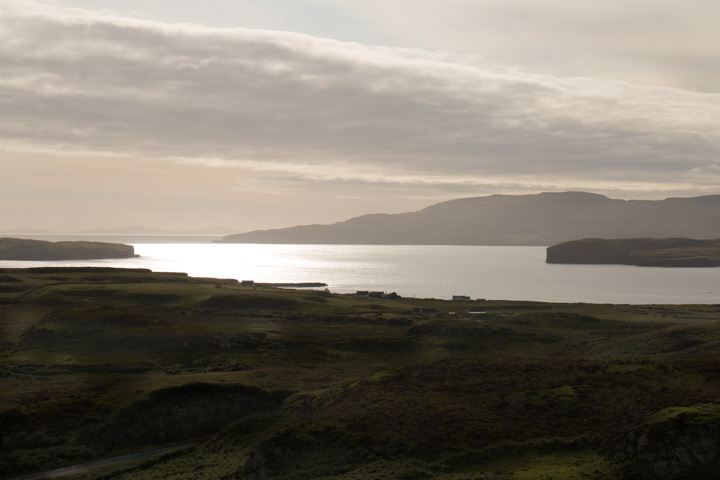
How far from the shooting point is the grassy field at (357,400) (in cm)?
3778

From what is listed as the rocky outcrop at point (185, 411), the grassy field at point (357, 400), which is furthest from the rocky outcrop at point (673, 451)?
the rocky outcrop at point (185, 411)

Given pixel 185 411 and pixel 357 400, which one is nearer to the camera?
pixel 357 400

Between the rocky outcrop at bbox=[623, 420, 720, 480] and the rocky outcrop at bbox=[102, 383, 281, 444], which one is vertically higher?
the rocky outcrop at bbox=[623, 420, 720, 480]

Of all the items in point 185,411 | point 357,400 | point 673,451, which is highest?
point 673,451

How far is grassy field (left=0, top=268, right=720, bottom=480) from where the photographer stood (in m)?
37.8

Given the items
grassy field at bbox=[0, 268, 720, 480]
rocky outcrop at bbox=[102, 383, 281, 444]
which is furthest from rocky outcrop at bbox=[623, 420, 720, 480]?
rocky outcrop at bbox=[102, 383, 281, 444]

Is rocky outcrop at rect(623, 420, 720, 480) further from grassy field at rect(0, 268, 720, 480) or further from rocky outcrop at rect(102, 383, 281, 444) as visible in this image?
rocky outcrop at rect(102, 383, 281, 444)

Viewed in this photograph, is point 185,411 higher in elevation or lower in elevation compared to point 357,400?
lower

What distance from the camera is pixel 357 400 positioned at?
50.0m

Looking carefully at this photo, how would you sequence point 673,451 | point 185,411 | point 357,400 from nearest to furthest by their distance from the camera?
1. point 673,451
2. point 357,400
3. point 185,411

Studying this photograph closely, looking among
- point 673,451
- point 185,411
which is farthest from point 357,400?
point 673,451

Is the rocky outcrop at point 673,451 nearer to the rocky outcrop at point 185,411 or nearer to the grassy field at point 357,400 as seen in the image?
the grassy field at point 357,400

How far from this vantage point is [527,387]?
49.0m

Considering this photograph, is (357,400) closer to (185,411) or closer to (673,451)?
(185,411)
